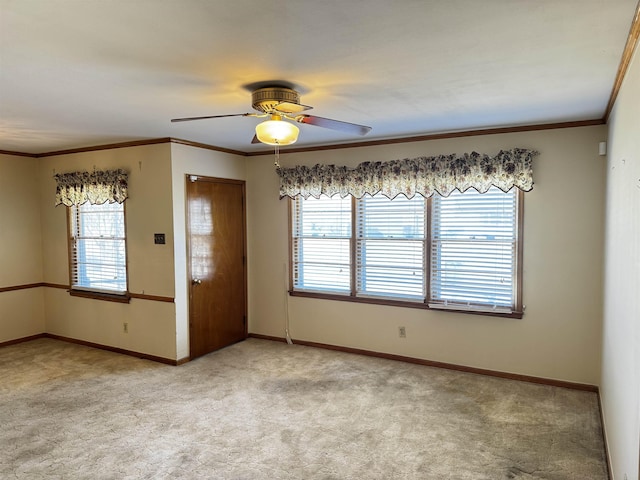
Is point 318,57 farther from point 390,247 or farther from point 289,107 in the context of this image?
point 390,247

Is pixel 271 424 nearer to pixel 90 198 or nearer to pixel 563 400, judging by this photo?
pixel 563 400

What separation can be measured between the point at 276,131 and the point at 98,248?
3.74 metres

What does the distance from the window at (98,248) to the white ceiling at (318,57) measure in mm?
1706

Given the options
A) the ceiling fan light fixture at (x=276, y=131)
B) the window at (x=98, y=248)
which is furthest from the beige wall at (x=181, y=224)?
the ceiling fan light fixture at (x=276, y=131)

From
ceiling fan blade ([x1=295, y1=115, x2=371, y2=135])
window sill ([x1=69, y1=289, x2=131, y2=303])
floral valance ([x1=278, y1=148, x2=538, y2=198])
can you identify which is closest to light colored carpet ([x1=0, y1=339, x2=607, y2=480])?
window sill ([x1=69, y1=289, x2=131, y2=303])

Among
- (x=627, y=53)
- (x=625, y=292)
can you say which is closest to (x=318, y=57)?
(x=627, y=53)

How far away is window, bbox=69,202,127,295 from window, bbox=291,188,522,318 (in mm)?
2110

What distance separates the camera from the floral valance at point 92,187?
503 centimetres

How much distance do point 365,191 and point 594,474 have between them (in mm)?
3204

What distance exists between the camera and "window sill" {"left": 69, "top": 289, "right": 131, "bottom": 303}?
5.13m

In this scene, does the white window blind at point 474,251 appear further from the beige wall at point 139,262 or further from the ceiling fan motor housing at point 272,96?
the beige wall at point 139,262

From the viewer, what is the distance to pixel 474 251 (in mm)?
4406

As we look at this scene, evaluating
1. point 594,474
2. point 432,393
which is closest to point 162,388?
point 432,393

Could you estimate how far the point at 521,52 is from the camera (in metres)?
2.26
